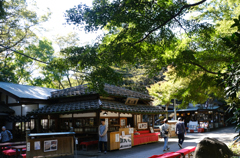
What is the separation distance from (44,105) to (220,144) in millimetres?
13806

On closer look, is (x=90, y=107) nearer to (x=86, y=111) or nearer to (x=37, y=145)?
(x=86, y=111)

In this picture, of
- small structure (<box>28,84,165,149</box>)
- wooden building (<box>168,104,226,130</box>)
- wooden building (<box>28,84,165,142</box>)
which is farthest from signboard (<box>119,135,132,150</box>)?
wooden building (<box>168,104,226,130</box>)

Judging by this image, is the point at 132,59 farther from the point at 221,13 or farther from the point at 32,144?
the point at 221,13

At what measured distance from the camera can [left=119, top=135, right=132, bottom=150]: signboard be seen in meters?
14.1

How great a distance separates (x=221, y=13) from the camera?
14.1 m

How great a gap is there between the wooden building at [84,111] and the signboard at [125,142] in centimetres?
175

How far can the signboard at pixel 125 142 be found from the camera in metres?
14.1

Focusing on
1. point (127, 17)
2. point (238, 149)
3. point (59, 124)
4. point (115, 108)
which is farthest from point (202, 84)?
point (59, 124)

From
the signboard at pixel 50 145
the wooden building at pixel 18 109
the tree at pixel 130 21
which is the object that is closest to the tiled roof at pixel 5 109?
the wooden building at pixel 18 109

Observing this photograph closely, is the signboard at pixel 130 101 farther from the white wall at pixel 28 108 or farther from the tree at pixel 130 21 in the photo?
the white wall at pixel 28 108

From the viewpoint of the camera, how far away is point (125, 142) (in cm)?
1444

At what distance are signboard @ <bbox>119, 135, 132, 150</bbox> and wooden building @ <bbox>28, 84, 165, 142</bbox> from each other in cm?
175

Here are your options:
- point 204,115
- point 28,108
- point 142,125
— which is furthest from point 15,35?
point 204,115

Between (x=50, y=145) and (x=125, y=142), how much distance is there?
19.0 ft
